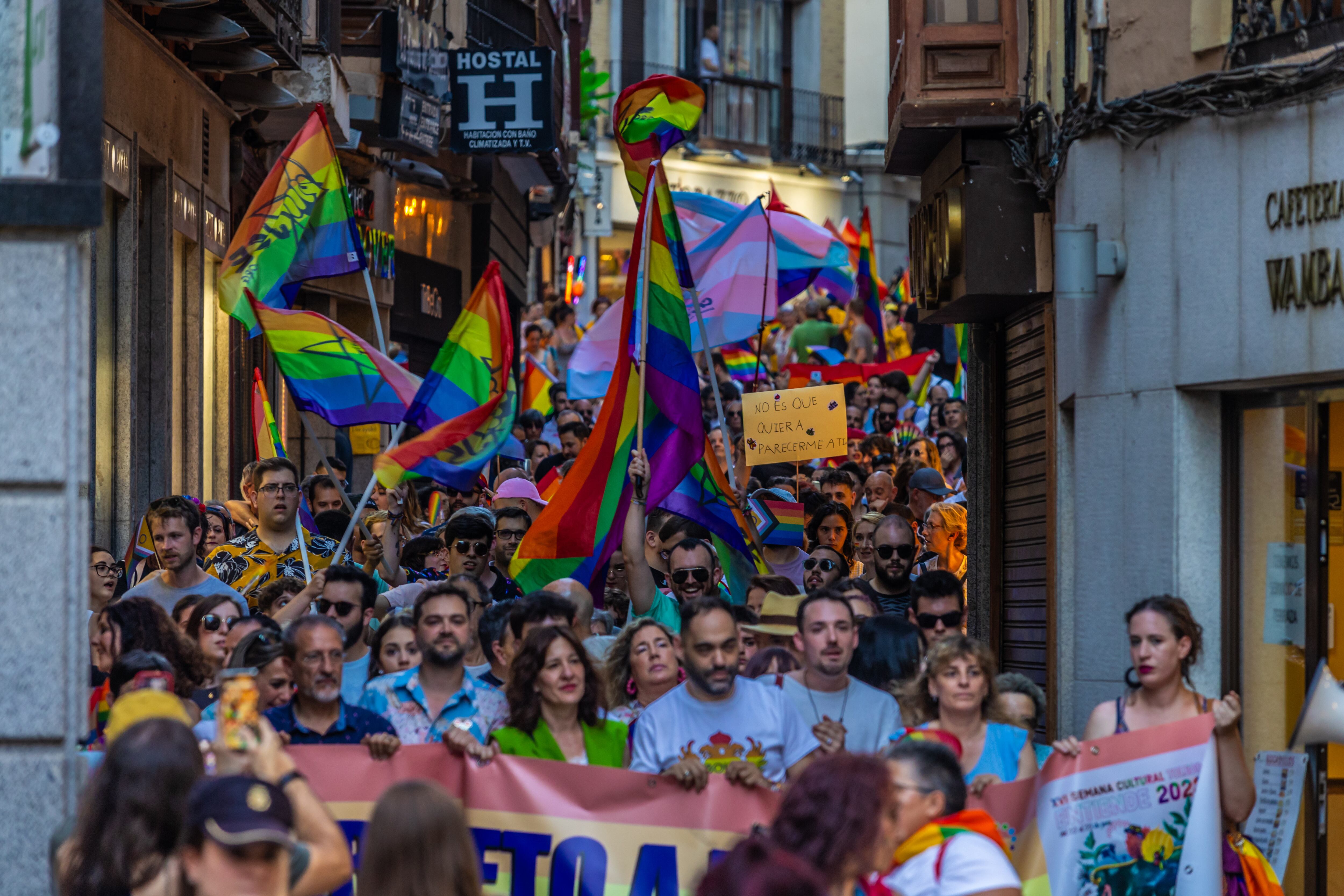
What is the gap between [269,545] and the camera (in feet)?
34.7

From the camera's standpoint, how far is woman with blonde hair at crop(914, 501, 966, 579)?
1237 cm

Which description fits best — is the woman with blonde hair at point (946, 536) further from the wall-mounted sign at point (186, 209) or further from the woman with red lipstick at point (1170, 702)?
the wall-mounted sign at point (186, 209)

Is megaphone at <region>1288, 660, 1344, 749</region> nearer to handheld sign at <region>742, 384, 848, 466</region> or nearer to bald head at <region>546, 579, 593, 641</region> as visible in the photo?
bald head at <region>546, 579, 593, 641</region>

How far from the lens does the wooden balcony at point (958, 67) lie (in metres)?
11.4

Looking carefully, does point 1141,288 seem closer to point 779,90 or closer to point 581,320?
point 581,320

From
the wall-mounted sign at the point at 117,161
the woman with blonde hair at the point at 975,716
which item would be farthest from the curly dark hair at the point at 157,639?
the wall-mounted sign at the point at 117,161

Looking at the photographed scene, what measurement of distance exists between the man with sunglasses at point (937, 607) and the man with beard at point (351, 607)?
7.94ft

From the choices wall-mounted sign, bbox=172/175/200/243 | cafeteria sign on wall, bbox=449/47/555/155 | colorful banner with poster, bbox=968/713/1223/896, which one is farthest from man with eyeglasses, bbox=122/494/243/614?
cafeteria sign on wall, bbox=449/47/555/155

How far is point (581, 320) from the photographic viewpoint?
40219mm

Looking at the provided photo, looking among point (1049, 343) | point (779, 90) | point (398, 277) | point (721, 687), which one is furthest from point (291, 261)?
point (779, 90)

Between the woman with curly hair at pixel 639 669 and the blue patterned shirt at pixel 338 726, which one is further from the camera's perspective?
the woman with curly hair at pixel 639 669

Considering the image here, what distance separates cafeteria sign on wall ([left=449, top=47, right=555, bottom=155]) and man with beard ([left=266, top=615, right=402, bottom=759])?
13486 mm

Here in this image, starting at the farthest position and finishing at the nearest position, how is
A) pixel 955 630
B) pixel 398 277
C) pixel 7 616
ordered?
pixel 398 277, pixel 955 630, pixel 7 616

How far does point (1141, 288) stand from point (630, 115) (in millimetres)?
3465
